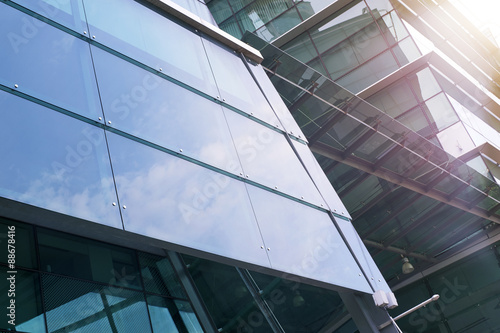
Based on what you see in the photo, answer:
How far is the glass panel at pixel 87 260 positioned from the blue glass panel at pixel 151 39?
3553 mm

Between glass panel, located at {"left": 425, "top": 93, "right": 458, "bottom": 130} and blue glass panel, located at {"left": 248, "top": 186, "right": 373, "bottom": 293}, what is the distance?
13.6 meters

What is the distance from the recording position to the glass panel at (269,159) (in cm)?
1123

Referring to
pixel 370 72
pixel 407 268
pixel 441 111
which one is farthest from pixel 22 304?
pixel 370 72

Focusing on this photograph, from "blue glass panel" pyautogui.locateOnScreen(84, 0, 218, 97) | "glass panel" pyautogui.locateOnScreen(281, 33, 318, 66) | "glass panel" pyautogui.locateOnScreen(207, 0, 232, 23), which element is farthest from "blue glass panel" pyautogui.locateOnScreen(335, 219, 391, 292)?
"glass panel" pyautogui.locateOnScreen(207, 0, 232, 23)

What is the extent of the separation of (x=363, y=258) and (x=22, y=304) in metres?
6.14

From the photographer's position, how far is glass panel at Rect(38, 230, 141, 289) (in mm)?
10797

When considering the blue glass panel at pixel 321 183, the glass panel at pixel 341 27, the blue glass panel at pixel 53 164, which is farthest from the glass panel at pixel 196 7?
the glass panel at pixel 341 27

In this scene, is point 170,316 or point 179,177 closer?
point 179,177

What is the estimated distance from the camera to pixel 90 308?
1060 cm

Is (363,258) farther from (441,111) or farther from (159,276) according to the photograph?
(441,111)

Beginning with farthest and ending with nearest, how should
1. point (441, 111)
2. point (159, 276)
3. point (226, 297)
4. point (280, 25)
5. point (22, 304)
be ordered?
point (280, 25) → point (441, 111) → point (226, 297) → point (159, 276) → point (22, 304)

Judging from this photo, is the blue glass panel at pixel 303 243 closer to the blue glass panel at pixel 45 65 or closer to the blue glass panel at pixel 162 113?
the blue glass panel at pixel 162 113

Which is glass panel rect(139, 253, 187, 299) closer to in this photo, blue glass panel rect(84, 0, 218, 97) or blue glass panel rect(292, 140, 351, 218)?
blue glass panel rect(292, 140, 351, 218)

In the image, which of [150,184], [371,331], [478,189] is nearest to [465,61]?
[478,189]
